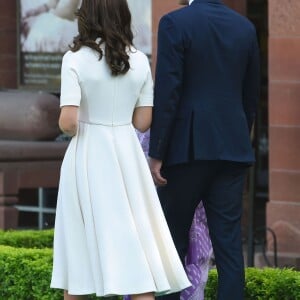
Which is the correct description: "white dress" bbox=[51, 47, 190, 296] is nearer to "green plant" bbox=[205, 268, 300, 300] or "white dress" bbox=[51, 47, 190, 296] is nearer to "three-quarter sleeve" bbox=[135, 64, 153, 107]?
"three-quarter sleeve" bbox=[135, 64, 153, 107]

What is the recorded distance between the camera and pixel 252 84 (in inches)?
252

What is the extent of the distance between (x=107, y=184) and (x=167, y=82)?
1.89ft

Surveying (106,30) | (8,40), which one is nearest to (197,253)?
(106,30)

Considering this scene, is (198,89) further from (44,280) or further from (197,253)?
(44,280)

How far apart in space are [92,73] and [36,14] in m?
7.08

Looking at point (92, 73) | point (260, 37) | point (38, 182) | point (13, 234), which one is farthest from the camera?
point (260, 37)

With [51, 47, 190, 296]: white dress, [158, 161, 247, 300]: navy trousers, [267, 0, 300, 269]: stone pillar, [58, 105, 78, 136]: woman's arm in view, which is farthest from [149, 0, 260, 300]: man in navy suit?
[267, 0, 300, 269]: stone pillar

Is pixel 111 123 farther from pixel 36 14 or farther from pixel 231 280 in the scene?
pixel 36 14

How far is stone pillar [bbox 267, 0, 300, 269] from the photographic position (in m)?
9.59

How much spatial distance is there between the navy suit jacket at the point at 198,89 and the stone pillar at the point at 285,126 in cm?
339

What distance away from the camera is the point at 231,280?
6254mm

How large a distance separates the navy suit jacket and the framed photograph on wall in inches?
253

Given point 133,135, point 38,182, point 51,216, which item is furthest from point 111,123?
point 51,216

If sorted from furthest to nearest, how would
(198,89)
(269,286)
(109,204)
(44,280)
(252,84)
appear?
1. (44,280)
2. (269,286)
3. (252,84)
4. (198,89)
5. (109,204)
